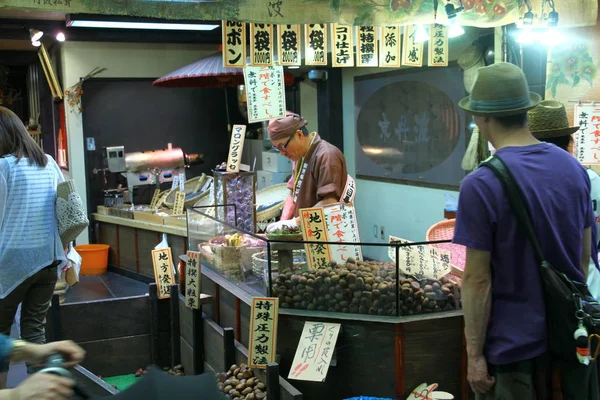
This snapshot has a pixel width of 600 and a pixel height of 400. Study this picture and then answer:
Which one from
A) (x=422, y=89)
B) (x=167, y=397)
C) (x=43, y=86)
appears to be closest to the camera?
(x=167, y=397)

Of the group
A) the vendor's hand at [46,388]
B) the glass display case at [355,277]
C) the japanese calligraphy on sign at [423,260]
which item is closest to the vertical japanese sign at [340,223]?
the glass display case at [355,277]

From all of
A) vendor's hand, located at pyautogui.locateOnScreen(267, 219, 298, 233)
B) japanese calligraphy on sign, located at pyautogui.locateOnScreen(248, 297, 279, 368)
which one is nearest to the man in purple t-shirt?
japanese calligraphy on sign, located at pyautogui.locateOnScreen(248, 297, 279, 368)

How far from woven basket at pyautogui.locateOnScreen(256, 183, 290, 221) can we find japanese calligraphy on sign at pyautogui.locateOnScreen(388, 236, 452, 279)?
3836mm

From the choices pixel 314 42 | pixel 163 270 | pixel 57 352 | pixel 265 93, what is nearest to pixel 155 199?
pixel 163 270

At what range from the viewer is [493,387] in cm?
241

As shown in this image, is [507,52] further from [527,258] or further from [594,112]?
[527,258]

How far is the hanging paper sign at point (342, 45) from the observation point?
497 cm

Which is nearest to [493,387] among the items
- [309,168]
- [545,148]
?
[545,148]

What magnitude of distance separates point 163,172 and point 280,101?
17.8ft

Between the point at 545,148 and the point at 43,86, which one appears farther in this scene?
the point at 43,86

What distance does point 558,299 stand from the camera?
2.27m

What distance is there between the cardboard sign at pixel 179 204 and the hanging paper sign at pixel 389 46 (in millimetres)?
3898

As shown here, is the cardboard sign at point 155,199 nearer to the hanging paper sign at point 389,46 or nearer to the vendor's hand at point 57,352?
the hanging paper sign at point 389,46

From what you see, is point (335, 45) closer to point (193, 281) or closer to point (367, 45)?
point (367, 45)
